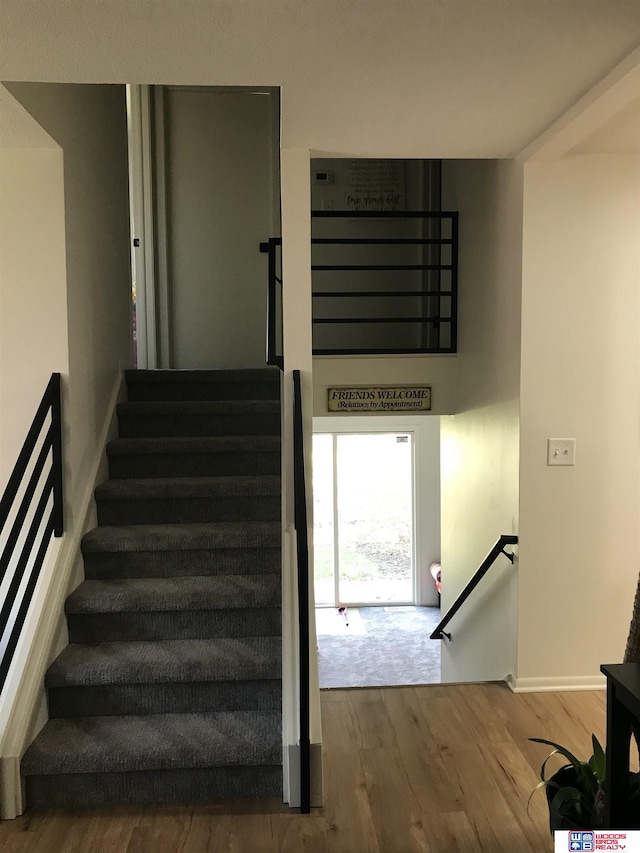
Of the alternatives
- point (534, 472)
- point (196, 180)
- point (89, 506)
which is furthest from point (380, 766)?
point (196, 180)

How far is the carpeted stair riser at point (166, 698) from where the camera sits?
2.63 meters

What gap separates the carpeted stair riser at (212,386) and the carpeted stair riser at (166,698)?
71.4 inches

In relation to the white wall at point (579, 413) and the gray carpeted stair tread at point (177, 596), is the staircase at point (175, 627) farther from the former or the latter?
the white wall at point (579, 413)

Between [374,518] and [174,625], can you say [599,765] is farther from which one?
[374,518]

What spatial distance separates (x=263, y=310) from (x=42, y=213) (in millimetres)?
2340

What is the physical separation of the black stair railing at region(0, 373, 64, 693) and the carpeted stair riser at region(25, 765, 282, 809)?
40 centimetres

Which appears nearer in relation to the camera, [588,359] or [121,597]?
[121,597]

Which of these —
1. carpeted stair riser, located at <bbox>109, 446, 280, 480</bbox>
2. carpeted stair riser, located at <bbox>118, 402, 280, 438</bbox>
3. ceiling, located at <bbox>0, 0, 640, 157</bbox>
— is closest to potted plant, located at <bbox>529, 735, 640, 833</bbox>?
ceiling, located at <bbox>0, 0, 640, 157</bbox>

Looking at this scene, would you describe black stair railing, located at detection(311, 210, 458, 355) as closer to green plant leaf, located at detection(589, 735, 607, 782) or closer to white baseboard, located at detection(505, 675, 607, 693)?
white baseboard, located at detection(505, 675, 607, 693)

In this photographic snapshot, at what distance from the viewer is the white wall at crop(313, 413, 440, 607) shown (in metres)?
7.99

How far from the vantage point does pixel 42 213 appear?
116 inches

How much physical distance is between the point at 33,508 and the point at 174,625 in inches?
30.9

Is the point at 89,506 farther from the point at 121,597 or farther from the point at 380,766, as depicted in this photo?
the point at 380,766

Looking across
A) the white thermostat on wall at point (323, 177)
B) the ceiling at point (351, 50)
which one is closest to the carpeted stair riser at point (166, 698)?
the ceiling at point (351, 50)
